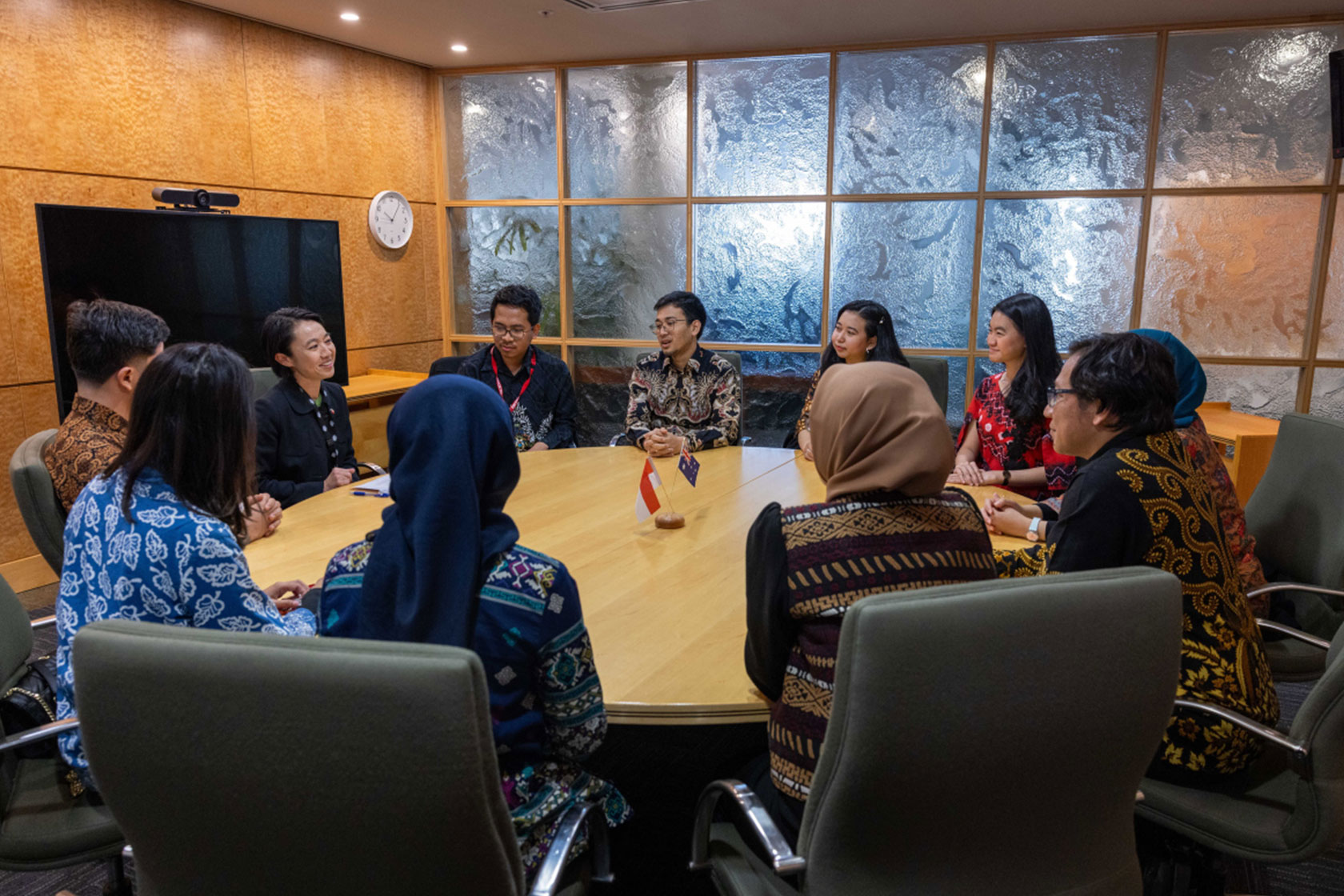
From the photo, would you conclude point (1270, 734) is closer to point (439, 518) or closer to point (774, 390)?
point (439, 518)

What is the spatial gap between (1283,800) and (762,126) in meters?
4.88

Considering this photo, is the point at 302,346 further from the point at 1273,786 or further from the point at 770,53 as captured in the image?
the point at 770,53

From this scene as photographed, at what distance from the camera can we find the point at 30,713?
1.62 meters

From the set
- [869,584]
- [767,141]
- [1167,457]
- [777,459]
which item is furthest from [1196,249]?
[869,584]

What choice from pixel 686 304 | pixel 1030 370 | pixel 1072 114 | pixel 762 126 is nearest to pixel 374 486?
pixel 686 304

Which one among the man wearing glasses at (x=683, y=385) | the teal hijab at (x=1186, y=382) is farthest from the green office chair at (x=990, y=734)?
the man wearing glasses at (x=683, y=385)

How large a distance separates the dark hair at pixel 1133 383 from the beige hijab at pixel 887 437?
1.64 ft

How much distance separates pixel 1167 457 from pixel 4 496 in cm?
460

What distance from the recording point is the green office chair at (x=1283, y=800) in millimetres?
1453

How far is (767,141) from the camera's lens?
5.63 m

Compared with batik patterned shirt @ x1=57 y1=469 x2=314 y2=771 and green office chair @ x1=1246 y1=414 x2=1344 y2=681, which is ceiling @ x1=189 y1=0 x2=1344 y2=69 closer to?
green office chair @ x1=1246 y1=414 x2=1344 y2=681

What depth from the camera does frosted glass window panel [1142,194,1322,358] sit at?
4.93 meters

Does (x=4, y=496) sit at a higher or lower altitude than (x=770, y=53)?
lower

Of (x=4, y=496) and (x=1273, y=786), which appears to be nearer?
(x=1273, y=786)
